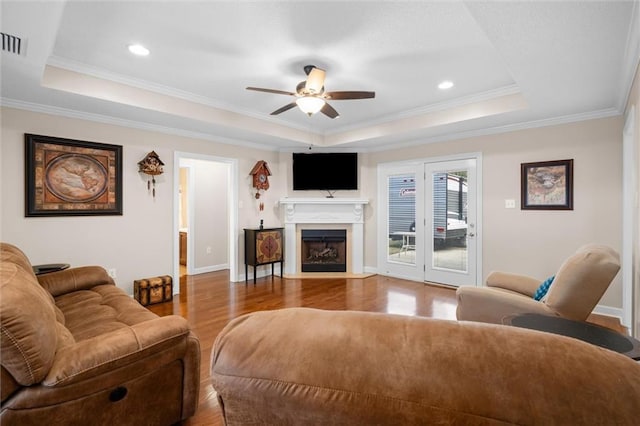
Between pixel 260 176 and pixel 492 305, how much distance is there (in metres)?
4.16

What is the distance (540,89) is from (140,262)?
5074 millimetres

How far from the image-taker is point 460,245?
4.82m

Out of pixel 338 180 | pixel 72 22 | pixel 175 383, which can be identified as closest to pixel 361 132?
pixel 338 180

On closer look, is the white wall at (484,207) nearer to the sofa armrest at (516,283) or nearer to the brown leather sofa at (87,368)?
the sofa armrest at (516,283)

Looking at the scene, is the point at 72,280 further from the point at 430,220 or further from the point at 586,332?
the point at 430,220

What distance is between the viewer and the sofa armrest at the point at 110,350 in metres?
1.35

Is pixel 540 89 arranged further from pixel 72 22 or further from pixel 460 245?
pixel 72 22

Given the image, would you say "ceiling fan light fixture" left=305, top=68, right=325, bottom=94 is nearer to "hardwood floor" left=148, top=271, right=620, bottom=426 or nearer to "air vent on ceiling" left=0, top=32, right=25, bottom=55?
"air vent on ceiling" left=0, top=32, right=25, bottom=55

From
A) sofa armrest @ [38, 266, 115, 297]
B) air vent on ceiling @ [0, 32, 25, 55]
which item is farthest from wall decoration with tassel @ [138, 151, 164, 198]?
air vent on ceiling @ [0, 32, 25, 55]

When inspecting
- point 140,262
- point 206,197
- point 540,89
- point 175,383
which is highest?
point 540,89

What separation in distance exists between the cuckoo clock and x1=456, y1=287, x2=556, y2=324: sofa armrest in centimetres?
386

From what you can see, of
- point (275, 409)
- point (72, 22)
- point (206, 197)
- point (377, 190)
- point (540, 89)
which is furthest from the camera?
point (206, 197)

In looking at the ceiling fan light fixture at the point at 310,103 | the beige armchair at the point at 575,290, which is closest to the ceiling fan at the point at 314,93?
the ceiling fan light fixture at the point at 310,103

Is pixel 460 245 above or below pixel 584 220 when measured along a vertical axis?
below
